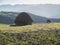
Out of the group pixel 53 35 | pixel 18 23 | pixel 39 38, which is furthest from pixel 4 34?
pixel 18 23

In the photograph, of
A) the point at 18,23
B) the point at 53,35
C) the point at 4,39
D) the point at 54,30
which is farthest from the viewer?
the point at 18,23

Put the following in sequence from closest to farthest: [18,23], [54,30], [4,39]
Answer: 1. [4,39]
2. [54,30]
3. [18,23]

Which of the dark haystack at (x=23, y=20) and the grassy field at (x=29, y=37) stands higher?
the grassy field at (x=29, y=37)

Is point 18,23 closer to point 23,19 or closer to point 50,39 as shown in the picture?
point 23,19

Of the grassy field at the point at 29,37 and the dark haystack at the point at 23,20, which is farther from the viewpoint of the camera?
the dark haystack at the point at 23,20

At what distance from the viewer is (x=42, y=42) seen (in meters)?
35.7

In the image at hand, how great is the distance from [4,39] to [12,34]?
2.34m

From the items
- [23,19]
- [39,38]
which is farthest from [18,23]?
[39,38]

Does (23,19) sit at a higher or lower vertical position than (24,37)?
lower

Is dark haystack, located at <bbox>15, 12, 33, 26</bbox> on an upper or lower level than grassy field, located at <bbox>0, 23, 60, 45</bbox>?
lower

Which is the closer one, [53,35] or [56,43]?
[56,43]

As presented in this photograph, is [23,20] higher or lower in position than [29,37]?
lower

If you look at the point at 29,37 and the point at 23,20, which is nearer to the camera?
the point at 29,37

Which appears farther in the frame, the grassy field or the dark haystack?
the dark haystack
